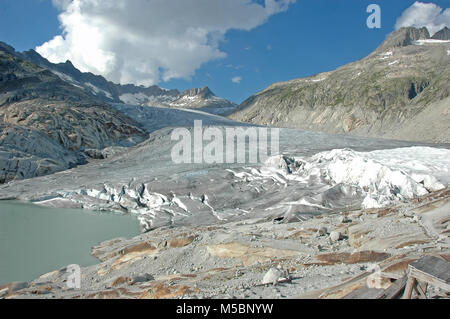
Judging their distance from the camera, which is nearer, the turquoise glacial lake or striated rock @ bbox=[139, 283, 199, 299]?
striated rock @ bbox=[139, 283, 199, 299]

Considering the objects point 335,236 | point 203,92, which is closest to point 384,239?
point 335,236

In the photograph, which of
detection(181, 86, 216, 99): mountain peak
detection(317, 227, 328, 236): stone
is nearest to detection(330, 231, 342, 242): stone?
detection(317, 227, 328, 236): stone

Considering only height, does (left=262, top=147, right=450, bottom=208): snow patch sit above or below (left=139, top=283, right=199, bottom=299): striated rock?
above

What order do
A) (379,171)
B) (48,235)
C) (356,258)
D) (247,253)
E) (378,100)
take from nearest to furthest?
(356,258)
(247,253)
(48,235)
(379,171)
(378,100)

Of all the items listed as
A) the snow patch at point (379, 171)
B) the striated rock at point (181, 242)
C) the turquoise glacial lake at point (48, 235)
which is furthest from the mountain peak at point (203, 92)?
the striated rock at point (181, 242)

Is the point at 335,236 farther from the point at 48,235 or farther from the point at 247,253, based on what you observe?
the point at 48,235

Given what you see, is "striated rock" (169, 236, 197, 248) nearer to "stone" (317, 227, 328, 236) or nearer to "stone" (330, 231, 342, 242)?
"stone" (317, 227, 328, 236)

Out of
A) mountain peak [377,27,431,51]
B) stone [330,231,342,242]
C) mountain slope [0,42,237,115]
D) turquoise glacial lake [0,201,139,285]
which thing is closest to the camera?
stone [330,231,342,242]
